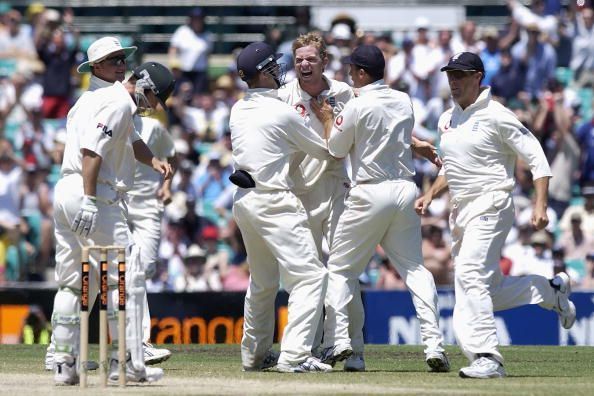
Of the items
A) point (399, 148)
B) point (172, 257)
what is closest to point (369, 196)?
point (399, 148)

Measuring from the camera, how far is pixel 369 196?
10742 mm

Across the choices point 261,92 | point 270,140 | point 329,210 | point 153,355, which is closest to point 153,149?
point 153,355

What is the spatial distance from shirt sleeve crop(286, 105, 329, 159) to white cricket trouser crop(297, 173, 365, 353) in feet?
1.92

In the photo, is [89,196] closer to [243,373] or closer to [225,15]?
[243,373]

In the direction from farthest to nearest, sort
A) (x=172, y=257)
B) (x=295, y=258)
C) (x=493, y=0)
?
(x=493, y=0) < (x=172, y=257) < (x=295, y=258)

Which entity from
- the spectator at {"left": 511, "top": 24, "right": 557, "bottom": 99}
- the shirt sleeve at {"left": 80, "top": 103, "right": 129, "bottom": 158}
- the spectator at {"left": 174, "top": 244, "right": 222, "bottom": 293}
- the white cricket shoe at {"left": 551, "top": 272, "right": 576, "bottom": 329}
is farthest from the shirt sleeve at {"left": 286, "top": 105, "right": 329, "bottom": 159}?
the spectator at {"left": 511, "top": 24, "right": 557, "bottom": 99}

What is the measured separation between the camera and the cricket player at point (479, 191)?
997cm

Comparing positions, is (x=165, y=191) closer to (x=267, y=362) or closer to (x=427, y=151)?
(x=267, y=362)

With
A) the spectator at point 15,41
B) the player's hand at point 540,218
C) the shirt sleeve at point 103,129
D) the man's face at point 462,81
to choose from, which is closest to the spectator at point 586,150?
the spectator at point 15,41

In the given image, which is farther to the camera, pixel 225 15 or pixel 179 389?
pixel 225 15

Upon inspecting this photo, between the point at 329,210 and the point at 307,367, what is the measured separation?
1.41 m

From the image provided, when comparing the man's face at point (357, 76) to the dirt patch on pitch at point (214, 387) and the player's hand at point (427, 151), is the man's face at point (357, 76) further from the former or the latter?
the dirt patch on pitch at point (214, 387)

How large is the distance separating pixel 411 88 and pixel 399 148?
11.7m

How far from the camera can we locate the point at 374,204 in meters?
10.7
